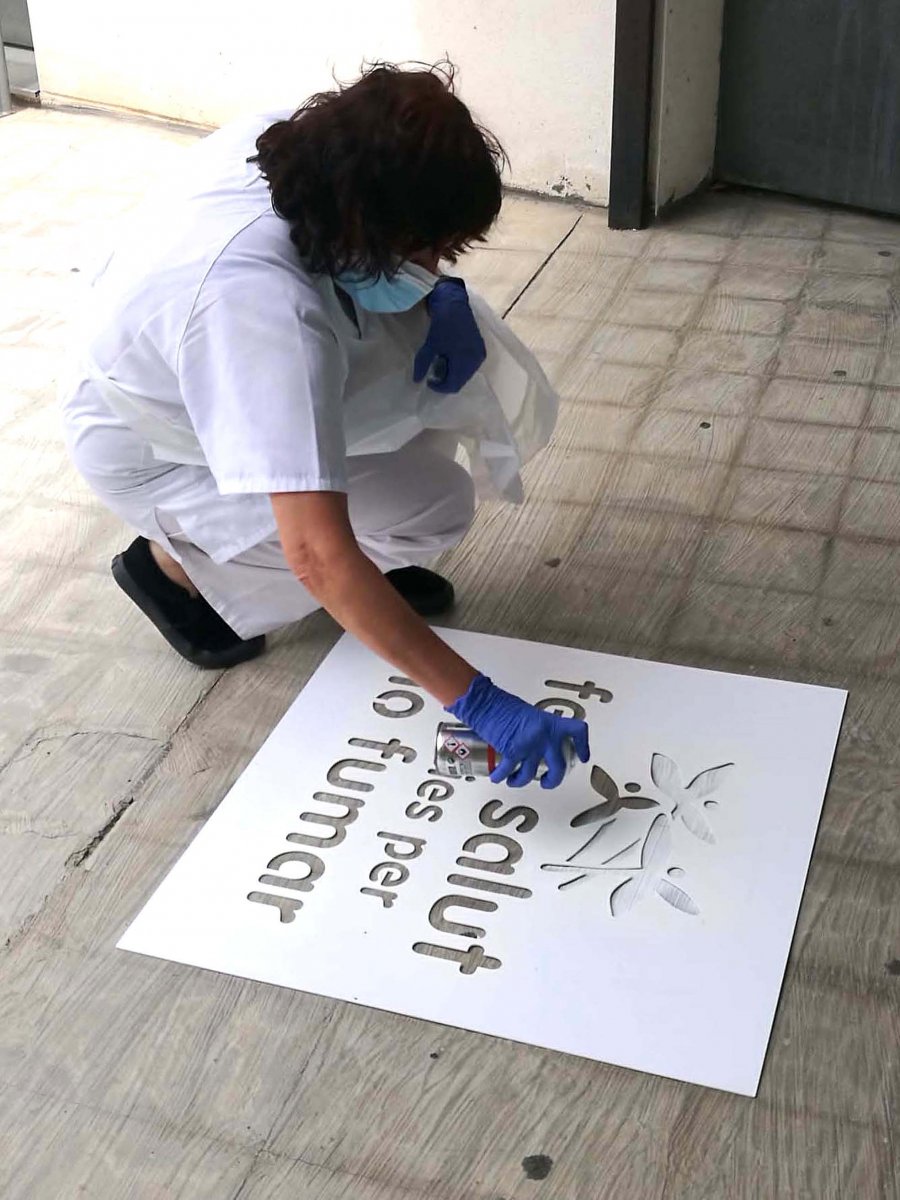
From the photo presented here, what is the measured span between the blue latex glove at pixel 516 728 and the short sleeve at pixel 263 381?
286 millimetres

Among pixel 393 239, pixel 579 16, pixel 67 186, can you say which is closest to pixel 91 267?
pixel 393 239

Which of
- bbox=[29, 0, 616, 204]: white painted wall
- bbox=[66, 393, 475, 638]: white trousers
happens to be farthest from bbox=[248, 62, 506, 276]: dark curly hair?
bbox=[29, 0, 616, 204]: white painted wall

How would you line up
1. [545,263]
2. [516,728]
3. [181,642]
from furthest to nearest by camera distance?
[545,263], [181,642], [516,728]

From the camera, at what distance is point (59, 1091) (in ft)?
4.72

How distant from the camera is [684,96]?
3410 millimetres

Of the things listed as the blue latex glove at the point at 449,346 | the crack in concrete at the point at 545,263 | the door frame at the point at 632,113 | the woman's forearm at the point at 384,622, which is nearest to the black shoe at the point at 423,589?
the blue latex glove at the point at 449,346

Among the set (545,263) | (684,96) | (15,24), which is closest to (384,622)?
(545,263)

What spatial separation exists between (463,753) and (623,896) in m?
0.26

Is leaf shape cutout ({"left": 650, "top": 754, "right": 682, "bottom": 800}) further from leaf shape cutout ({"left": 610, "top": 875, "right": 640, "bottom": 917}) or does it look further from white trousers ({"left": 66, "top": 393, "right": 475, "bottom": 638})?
white trousers ({"left": 66, "top": 393, "right": 475, "bottom": 638})

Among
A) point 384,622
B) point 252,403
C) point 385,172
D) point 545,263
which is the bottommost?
→ point 545,263

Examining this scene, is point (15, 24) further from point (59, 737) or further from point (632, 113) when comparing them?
point (59, 737)

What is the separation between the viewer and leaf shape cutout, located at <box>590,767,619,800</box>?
1.77 meters

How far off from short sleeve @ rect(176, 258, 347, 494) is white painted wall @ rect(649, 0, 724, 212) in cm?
Answer: 201

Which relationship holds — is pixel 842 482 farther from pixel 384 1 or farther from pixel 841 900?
pixel 384 1
